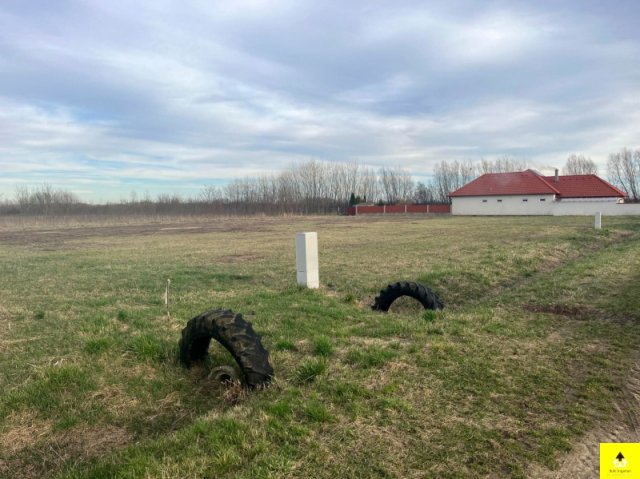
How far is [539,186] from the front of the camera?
59.1 m

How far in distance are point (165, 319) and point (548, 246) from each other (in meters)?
14.8

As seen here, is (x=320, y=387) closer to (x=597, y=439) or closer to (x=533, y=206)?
(x=597, y=439)

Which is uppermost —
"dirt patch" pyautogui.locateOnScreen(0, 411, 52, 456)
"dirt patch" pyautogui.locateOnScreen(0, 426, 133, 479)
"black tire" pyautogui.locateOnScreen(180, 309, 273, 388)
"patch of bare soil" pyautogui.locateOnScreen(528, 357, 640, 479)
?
"black tire" pyautogui.locateOnScreen(180, 309, 273, 388)

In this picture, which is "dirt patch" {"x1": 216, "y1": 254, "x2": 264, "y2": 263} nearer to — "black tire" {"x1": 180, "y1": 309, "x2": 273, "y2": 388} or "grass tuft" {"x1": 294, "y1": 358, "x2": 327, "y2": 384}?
"black tire" {"x1": 180, "y1": 309, "x2": 273, "y2": 388}

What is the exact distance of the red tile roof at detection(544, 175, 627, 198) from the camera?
57750 millimetres

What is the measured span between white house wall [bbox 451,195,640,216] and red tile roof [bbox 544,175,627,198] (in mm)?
2414

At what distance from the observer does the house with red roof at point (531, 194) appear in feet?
186

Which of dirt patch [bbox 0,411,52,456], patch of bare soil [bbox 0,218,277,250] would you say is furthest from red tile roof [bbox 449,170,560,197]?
dirt patch [bbox 0,411,52,456]

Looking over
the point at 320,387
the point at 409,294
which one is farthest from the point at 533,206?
the point at 320,387

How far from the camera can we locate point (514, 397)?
407cm

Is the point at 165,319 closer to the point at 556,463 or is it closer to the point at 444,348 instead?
the point at 444,348

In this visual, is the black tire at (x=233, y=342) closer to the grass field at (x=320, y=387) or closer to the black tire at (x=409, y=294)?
the grass field at (x=320, y=387)

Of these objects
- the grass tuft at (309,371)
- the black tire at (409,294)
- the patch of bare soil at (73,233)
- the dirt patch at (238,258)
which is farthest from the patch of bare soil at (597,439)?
the patch of bare soil at (73,233)

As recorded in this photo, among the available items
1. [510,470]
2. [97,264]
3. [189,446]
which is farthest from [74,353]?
[97,264]
